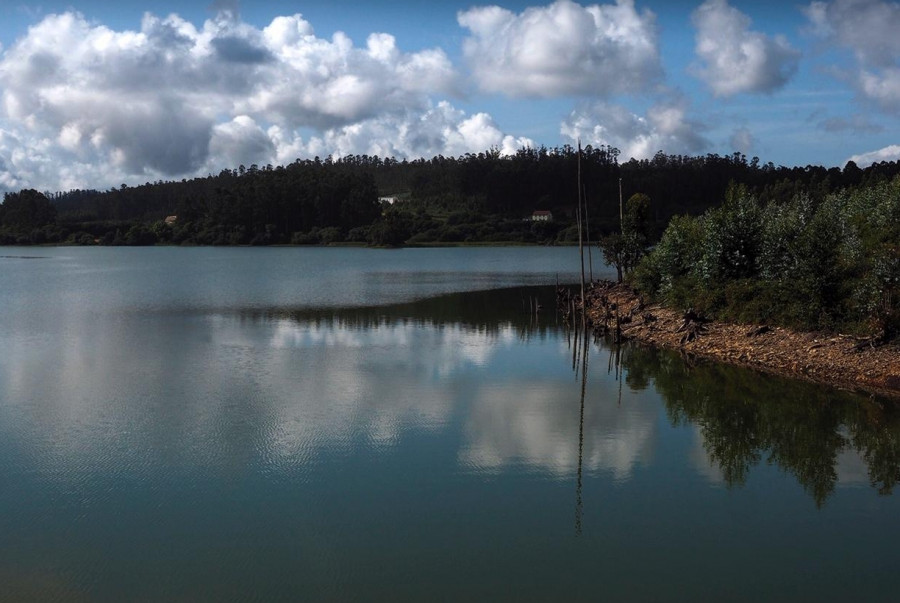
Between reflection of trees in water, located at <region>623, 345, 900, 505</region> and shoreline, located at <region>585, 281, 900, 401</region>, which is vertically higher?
shoreline, located at <region>585, 281, 900, 401</region>

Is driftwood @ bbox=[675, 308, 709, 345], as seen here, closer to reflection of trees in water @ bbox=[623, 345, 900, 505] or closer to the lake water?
the lake water

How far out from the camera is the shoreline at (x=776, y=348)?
81.0ft

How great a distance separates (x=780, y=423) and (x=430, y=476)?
34.6ft

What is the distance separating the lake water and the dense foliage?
3.67 metres

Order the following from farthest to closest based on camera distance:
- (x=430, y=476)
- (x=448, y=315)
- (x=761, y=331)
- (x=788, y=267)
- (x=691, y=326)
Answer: (x=448, y=315)
(x=691, y=326)
(x=788, y=267)
(x=761, y=331)
(x=430, y=476)

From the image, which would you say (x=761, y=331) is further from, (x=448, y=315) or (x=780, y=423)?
(x=448, y=315)

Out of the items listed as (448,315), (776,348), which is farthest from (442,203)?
(776,348)

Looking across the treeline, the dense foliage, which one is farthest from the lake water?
the treeline

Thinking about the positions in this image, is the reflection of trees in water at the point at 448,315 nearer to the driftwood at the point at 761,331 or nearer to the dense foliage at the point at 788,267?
the dense foliage at the point at 788,267

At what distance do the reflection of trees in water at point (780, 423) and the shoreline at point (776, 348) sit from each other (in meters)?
1.00

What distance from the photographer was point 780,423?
70.0ft

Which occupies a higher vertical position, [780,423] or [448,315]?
[448,315]

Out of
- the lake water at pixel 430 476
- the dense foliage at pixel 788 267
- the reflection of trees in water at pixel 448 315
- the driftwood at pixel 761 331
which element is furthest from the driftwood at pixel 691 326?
the reflection of trees in water at pixel 448 315

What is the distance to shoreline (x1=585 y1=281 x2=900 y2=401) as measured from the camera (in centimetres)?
2469
